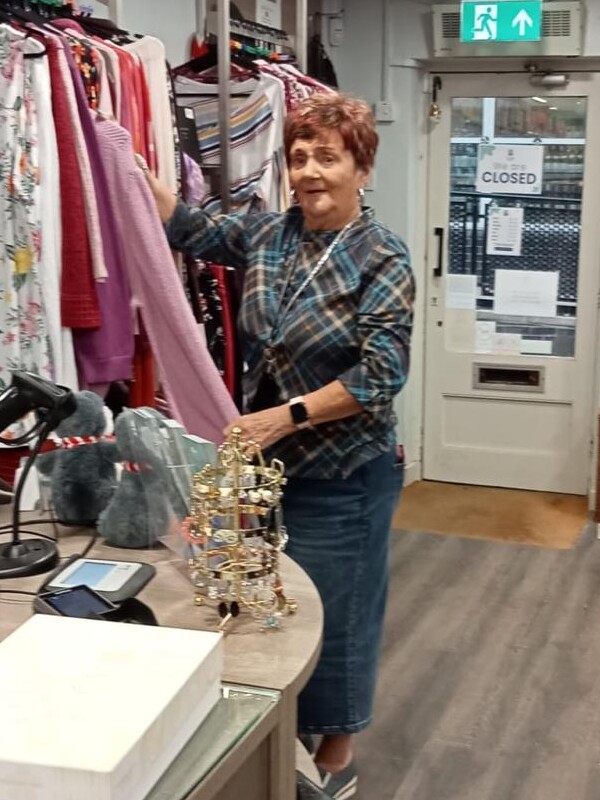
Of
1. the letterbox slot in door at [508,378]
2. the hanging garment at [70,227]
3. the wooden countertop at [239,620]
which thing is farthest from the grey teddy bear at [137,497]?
the letterbox slot in door at [508,378]

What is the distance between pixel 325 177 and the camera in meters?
1.95

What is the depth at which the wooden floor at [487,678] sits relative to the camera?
98.8 inches

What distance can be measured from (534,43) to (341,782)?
327 centimetres

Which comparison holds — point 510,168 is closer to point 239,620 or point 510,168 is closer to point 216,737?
point 239,620

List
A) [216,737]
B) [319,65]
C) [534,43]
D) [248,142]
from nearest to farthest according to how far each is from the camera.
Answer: [216,737] → [248,142] → [319,65] → [534,43]

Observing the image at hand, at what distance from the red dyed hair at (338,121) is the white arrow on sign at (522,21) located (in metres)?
2.61

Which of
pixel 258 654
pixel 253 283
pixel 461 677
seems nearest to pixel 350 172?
pixel 253 283

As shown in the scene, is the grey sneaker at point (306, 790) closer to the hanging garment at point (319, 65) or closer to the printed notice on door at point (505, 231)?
the hanging garment at point (319, 65)

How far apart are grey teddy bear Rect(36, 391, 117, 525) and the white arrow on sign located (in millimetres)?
3272

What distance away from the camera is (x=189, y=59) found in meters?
3.43

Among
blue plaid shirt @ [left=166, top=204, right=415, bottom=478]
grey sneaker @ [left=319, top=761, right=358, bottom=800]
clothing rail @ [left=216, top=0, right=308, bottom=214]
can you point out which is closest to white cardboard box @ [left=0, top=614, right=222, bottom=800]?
blue plaid shirt @ [left=166, top=204, right=415, bottom=478]

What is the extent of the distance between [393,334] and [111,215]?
0.68 meters

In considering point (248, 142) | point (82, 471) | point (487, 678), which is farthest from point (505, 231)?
point (82, 471)

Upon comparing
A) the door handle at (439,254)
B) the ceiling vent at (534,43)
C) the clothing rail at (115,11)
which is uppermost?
the ceiling vent at (534,43)
